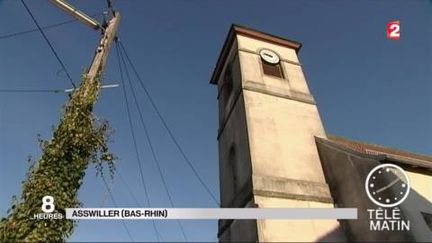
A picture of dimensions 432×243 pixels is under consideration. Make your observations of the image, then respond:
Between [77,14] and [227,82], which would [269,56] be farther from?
[77,14]

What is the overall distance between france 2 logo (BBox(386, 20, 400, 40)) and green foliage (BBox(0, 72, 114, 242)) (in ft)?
41.9

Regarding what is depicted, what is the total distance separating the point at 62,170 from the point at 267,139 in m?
8.26

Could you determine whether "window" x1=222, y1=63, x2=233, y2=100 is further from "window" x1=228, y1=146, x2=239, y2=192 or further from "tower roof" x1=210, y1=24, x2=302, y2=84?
"window" x1=228, y1=146, x2=239, y2=192

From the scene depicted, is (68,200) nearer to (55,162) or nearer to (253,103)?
(55,162)

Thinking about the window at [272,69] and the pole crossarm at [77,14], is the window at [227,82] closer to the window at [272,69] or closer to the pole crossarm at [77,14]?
the window at [272,69]

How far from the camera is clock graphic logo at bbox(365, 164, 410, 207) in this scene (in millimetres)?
12742

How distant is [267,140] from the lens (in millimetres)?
15781

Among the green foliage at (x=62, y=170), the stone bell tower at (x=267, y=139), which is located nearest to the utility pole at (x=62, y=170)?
the green foliage at (x=62, y=170)

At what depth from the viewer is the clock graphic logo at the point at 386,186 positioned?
41.8ft

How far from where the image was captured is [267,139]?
15.8 meters

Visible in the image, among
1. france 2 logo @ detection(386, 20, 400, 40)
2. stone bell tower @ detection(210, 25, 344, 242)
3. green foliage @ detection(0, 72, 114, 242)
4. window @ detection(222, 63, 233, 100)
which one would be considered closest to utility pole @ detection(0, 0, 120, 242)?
green foliage @ detection(0, 72, 114, 242)

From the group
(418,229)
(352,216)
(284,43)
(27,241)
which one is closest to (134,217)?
(27,241)

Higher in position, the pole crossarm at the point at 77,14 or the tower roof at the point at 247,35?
the tower roof at the point at 247,35

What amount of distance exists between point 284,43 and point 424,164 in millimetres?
10712
